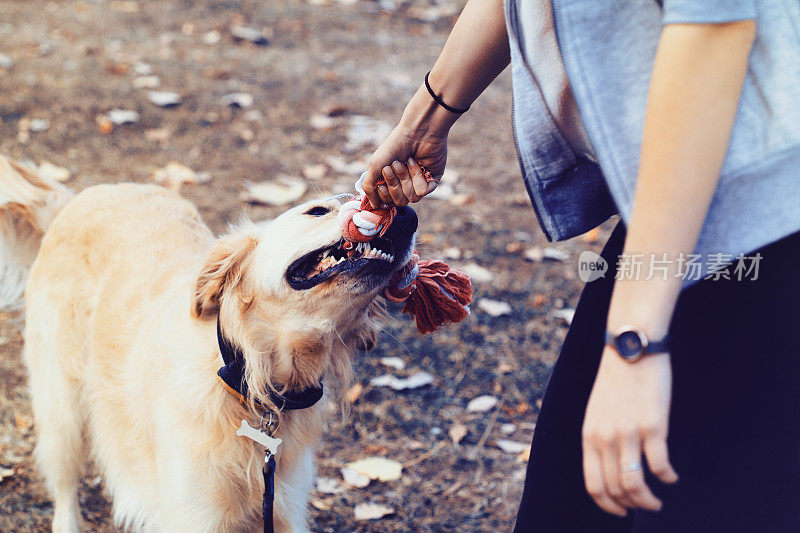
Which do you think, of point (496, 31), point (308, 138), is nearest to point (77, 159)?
point (308, 138)

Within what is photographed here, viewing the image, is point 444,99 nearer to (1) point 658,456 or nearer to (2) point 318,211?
(2) point 318,211

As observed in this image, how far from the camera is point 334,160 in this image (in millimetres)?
5363

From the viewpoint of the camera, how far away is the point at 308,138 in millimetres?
5680

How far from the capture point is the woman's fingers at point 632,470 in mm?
938

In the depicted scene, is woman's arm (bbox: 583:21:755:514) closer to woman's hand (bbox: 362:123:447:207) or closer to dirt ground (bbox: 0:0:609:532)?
woman's hand (bbox: 362:123:447:207)

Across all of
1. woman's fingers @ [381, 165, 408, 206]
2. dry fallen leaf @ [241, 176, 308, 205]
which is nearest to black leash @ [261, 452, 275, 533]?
woman's fingers @ [381, 165, 408, 206]

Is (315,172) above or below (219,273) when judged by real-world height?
below

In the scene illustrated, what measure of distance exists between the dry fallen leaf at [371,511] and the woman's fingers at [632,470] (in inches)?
77.9

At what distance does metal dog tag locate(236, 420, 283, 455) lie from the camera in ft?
6.59

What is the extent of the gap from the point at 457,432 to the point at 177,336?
147 cm

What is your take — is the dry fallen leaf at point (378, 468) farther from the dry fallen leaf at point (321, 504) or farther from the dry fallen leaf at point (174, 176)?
the dry fallen leaf at point (174, 176)

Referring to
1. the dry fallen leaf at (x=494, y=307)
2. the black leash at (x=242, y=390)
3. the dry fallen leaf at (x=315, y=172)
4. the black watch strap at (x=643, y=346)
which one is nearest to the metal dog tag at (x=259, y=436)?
the black leash at (x=242, y=390)

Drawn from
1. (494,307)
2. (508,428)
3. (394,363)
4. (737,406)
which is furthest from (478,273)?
(737,406)

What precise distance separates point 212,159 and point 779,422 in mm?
4559
